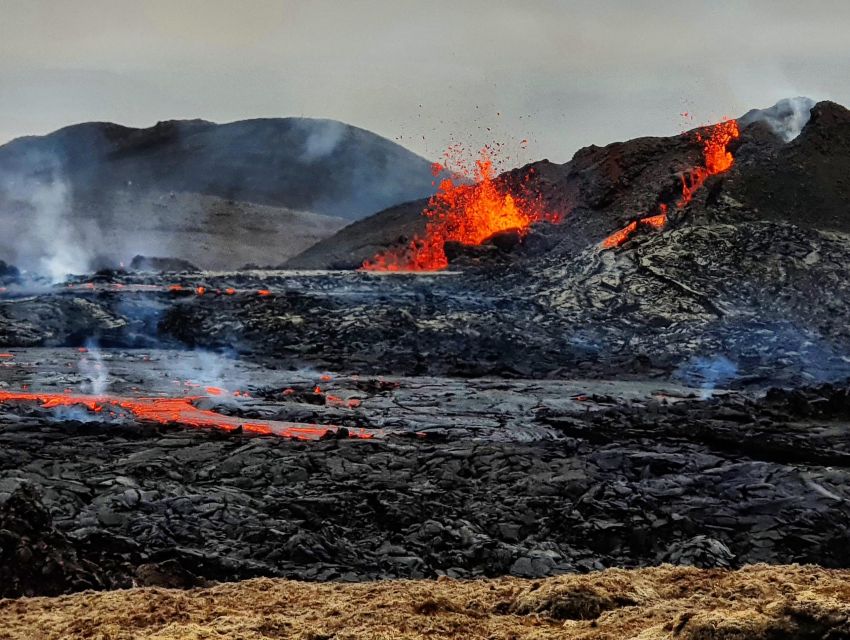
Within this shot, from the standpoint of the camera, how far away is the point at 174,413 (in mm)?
12164

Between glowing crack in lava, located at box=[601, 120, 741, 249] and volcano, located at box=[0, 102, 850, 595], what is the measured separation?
0.43ft

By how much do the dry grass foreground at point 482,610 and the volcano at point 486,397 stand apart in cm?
127

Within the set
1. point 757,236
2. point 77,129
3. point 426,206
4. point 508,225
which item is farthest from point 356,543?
point 77,129

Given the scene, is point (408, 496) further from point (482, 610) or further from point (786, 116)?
point (786, 116)

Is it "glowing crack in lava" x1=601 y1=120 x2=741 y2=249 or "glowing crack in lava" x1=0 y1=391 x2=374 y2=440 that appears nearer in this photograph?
"glowing crack in lava" x1=0 y1=391 x2=374 y2=440

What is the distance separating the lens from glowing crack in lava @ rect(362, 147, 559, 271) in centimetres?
3275

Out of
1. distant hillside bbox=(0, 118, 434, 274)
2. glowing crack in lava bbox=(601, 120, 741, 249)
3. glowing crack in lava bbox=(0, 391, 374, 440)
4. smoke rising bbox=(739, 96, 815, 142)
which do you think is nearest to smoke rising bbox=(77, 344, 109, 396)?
glowing crack in lava bbox=(0, 391, 374, 440)

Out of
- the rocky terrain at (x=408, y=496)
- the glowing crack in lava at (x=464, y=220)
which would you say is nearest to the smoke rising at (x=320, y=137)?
the glowing crack in lava at (x=464, y=220)

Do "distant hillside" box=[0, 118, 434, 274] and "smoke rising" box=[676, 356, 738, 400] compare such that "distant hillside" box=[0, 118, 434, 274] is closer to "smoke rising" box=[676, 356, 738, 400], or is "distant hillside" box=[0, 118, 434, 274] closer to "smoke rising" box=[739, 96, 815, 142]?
"smoke rising" box=[739, 96, 815, 142]

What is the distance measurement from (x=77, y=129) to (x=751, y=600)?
97855 millimetres

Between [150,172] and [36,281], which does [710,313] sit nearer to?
[36,281]

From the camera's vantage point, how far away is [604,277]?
22.9m

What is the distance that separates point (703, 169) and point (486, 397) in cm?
1693

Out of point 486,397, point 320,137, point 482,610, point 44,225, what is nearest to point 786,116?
point 486,397
